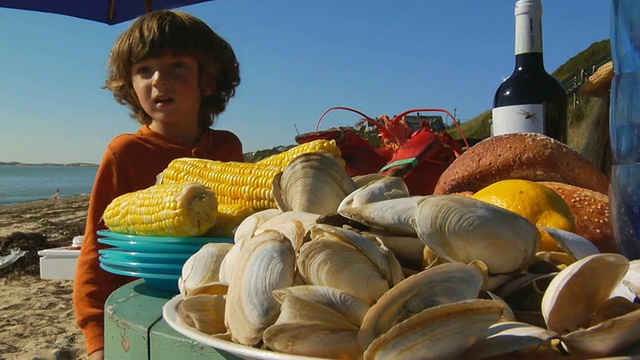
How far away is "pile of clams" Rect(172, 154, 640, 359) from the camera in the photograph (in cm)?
47

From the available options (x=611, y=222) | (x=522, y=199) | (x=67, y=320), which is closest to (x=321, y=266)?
(x=522, y=199)

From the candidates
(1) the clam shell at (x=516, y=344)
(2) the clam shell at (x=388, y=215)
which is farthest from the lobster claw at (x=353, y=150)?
(1) the clam shell at (x=516, y=344)

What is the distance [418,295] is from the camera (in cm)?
50

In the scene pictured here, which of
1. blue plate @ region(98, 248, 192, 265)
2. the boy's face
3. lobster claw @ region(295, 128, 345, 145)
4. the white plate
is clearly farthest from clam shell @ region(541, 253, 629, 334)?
the boy's face

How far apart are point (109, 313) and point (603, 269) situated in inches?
35.9

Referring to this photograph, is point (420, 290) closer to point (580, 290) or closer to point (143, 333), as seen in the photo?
point (580, 290)

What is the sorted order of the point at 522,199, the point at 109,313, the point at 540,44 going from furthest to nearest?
the point at 540,44
the point at 109,313
the point at 522,199

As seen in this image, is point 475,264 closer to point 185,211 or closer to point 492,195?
point 492,195

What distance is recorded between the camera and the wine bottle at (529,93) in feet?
4.77

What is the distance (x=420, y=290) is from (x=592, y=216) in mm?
578

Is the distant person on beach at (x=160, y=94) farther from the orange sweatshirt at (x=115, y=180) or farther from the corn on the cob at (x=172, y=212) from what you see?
the corn on the cob at (x=172, y=212)

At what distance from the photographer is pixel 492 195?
2.95ft

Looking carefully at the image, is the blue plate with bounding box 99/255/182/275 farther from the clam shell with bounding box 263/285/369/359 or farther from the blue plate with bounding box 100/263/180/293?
the clam shell with bounding box 263/285/369/359

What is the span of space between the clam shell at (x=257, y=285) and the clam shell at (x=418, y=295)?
0.39 feet
